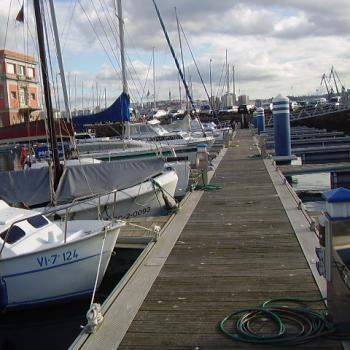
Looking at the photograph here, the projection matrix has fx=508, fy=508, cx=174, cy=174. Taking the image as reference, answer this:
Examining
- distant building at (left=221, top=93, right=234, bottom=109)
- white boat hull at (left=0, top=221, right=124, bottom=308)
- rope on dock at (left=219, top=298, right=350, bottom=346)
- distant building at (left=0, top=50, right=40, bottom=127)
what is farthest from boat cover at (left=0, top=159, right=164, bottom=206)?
distant building at (left=221, top=93, right=234, bottom=109)

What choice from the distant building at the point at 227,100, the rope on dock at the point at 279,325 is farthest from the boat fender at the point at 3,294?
the distant building at the point at 227,100

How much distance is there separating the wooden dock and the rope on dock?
86 mm

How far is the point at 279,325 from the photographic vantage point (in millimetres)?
4789

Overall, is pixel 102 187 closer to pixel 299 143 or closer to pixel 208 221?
pixel 208 221

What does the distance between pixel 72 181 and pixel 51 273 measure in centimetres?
449

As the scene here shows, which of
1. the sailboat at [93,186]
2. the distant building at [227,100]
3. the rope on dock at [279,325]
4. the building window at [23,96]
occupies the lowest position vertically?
the rope on dock at [279,325]

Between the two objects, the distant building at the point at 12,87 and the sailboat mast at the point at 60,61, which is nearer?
the sailboat mast at the point at 60,61

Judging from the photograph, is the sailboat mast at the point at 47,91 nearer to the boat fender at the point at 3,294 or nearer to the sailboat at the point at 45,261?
the sailboat at the point at 45,261

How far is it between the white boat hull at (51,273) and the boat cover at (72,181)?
387 cm

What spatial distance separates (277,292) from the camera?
579 centimetres

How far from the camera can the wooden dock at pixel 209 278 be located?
4.83 meters

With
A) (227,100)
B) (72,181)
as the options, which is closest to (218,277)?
(72,181)

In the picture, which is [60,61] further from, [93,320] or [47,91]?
[93,320]

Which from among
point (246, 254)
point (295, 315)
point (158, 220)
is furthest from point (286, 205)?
point (295, 315)
